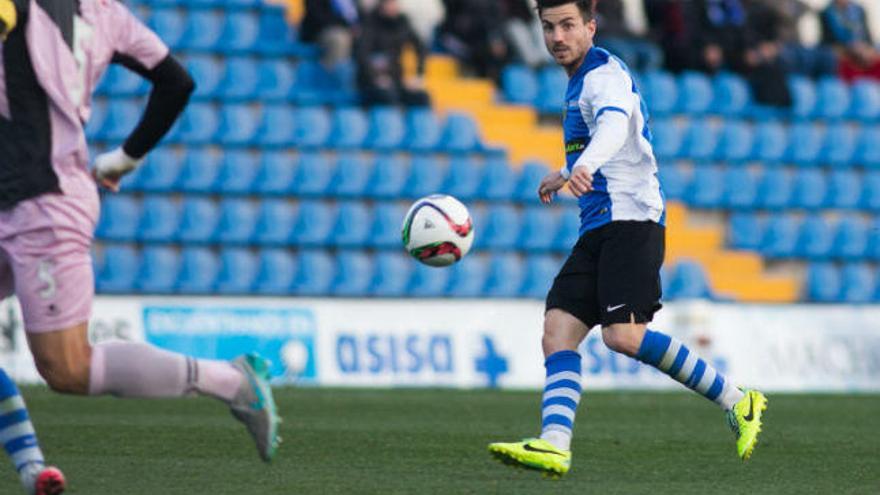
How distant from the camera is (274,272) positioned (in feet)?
50.1

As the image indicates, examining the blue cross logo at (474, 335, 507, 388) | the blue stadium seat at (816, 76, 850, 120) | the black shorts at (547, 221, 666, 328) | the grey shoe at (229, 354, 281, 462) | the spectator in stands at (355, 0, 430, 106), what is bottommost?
the blue cross logo at (474, 335, 507, 388)

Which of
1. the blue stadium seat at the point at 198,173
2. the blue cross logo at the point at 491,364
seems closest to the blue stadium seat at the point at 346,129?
the blue stadium seat at the point at 198,173

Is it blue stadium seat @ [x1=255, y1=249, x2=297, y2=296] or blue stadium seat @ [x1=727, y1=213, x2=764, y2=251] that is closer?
blue stadium seat @ [x1=255, y1=249, x2=297, y2=296]

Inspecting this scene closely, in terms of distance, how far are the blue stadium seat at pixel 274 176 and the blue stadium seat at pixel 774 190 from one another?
17.6ft

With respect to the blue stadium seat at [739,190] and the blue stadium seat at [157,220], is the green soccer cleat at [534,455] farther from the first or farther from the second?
the blue stadium seat at [739,190]

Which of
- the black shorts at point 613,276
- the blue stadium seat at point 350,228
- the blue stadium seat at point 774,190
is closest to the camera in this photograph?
the black shorts at point 613,276

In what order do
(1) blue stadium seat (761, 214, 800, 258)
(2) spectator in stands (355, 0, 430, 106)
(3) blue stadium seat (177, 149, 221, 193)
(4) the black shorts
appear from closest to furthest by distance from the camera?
1. (4) the black shorts
2. (3) blue stadium seat (177, 149, 221, 193)
3. (2) spectator in stands (355, 0, 430, 106)
4. (1) blue stadium seat (761, 214, 800, 258)

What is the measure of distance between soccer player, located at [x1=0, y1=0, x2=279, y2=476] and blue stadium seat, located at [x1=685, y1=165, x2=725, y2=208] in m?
12.9

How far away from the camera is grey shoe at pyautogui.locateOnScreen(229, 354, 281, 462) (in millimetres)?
5496

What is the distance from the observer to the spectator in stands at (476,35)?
17.4 meters

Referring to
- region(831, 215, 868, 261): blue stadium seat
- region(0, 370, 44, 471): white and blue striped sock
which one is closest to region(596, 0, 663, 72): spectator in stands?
region(831, 215, 868, 261): blue stadium seat

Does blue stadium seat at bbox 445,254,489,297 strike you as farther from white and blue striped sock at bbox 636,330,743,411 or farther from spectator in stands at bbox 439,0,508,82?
white and blue striped sock at bbox 636,330,743,411

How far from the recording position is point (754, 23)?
1895cm

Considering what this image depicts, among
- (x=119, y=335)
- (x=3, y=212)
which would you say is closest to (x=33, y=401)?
(x=119, y=335)
